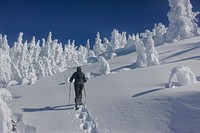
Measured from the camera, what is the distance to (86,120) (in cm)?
1280

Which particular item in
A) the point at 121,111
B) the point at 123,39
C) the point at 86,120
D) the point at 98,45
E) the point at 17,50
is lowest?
the point at 86,120

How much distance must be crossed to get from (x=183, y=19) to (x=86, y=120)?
55.2 m

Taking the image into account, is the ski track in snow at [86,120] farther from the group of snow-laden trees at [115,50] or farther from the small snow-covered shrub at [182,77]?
the group of snow-laden trees at [115,50]

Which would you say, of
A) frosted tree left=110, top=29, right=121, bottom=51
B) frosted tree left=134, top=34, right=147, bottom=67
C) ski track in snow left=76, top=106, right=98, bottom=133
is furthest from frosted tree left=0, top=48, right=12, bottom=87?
ski track in snow left=76, top=106, right=98, bottom=133

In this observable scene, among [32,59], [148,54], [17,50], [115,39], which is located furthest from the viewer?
[115,39]

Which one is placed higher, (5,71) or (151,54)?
(151,54)

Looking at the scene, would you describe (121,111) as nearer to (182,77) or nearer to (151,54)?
(182,77)

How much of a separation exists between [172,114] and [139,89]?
15.3 feet

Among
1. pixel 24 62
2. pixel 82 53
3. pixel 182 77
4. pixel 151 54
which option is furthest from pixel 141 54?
pixel 82 53

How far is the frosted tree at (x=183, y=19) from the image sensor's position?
64.2m

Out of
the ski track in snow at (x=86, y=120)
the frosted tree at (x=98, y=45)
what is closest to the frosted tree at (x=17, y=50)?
the frosted tree at (x=98, y=45)

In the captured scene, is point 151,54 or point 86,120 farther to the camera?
point 151,54

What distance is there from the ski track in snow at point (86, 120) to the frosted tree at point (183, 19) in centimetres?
5354

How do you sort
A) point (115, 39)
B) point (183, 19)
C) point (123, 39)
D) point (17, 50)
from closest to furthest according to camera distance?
1. point (183, 19)
2. point (17, 50)
3. point (115, 39)
4. point (123, 39)
